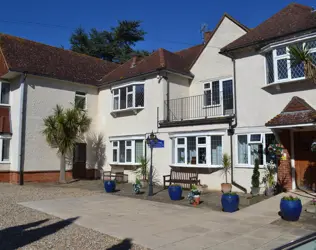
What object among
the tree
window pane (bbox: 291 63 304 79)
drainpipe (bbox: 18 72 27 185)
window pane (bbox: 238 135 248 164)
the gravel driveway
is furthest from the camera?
the tree

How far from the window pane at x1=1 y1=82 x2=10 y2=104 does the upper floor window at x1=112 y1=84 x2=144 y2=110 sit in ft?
20.9

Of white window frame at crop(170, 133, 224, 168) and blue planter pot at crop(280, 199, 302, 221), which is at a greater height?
white window frame at crop(170, 133, 224, 168)

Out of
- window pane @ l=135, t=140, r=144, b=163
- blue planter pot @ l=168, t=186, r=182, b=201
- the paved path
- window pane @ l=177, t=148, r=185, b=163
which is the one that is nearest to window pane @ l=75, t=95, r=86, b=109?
window pane @ l=135, t=140, r=144, b=163

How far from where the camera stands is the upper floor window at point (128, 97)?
17.7 metres

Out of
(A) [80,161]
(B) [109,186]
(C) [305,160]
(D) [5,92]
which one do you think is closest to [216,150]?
(C) [305,160]

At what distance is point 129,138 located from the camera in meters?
17.9

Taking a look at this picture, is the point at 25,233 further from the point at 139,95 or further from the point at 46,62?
the point at 46,62

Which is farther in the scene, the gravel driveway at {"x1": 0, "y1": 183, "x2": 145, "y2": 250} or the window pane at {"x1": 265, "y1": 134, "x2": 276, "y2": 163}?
the window pane at {"x1": 265, "y1": 134, "x2": 276, "y2": 163}

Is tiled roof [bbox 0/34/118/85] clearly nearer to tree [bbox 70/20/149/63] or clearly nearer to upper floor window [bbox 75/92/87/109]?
upper floor window [bbox 75/92/87/109]

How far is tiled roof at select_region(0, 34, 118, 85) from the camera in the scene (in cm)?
1794

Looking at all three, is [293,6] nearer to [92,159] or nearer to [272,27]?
[272,27]

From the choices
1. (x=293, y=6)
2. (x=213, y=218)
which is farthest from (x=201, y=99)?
(x=213, y=218)

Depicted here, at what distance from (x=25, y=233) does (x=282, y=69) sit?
408 inches

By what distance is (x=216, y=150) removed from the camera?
14227mm
